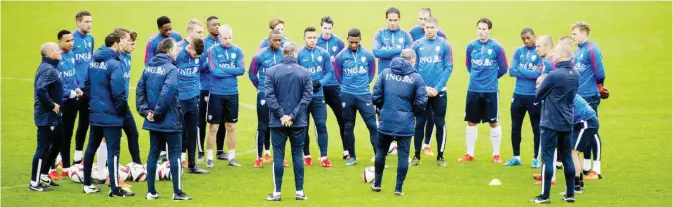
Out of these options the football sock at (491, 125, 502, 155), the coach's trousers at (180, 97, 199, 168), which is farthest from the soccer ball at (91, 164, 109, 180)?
the football sock at (491, 125, 502, 155)

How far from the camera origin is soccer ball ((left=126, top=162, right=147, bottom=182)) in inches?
586

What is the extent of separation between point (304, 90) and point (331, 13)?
888 inches

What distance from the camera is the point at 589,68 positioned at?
600 inches

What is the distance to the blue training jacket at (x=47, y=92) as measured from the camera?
13750 mm

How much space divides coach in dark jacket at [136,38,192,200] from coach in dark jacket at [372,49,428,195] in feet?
8.49

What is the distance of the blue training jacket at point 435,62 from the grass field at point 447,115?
133 centimetres

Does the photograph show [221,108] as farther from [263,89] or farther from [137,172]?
[137,172]

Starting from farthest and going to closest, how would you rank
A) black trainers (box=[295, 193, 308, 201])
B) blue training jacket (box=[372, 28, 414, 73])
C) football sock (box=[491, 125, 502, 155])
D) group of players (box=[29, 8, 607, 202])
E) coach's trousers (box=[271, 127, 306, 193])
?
blue training jacket (box=[372, 28, 414, 73]) < football sock (box=[491, 125, 502, 155]) < group of players (box=[29, 8, 607, 202]) < black trainers (box=[295, 193, 308, 201]) < coach's trousers (box=[271, 127, 306, 193])

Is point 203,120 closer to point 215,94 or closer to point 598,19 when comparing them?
point 215,94

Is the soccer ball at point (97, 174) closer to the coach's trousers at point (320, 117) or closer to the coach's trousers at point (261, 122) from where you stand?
the coach's trousers at point (261, 122)

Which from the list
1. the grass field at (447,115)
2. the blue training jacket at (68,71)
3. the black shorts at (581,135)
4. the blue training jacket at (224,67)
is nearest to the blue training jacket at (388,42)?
the grass field at (447,115)

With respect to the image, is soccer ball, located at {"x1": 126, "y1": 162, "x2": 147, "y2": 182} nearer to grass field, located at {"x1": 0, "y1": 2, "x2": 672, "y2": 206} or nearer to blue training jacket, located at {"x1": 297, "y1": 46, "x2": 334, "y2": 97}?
grass field, located at {"x1": 0, "y1": 2, "x2": 672, "y2": 206}

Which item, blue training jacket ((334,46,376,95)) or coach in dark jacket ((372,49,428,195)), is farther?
blue training jacket ((334,46,376,95))

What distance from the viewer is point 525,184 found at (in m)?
15.0
